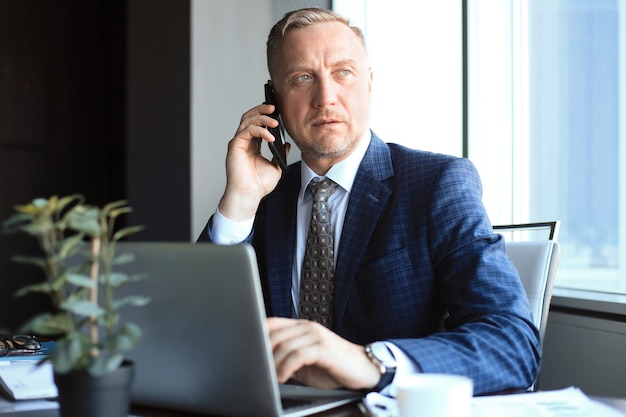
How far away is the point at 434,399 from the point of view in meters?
0.82

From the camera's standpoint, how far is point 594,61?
217cm

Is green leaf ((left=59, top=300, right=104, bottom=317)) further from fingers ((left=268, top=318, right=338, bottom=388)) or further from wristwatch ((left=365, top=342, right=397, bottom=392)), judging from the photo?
wristwatch ((left=365, top=342, right=397, bottom=392))

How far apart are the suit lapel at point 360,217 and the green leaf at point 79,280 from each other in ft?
3.12

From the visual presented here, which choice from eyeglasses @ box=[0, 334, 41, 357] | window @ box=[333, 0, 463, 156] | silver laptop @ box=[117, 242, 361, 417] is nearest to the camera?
silver laptop @ box=[117, 242, 361, 417]

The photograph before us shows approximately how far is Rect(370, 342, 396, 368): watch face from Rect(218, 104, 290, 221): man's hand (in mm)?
846

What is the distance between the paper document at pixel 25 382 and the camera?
1138mm

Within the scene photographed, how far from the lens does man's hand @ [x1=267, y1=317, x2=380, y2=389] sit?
101cm

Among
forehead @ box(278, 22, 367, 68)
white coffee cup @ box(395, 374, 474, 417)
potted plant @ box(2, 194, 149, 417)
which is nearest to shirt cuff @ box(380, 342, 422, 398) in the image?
white coffee cup @ box(395, 374, 474, 417)

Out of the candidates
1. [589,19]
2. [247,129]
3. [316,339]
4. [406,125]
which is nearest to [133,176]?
[406,125]

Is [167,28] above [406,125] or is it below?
above

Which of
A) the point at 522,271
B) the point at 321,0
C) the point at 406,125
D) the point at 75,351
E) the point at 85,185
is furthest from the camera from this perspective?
the point at 85,185

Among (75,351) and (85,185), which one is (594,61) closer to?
(75,351)

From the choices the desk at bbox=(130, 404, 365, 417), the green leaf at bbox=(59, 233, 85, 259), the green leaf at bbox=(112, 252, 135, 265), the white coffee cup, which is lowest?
the desk at bbox=(130, 404, 365, 417)

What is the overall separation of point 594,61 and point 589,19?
13cm
